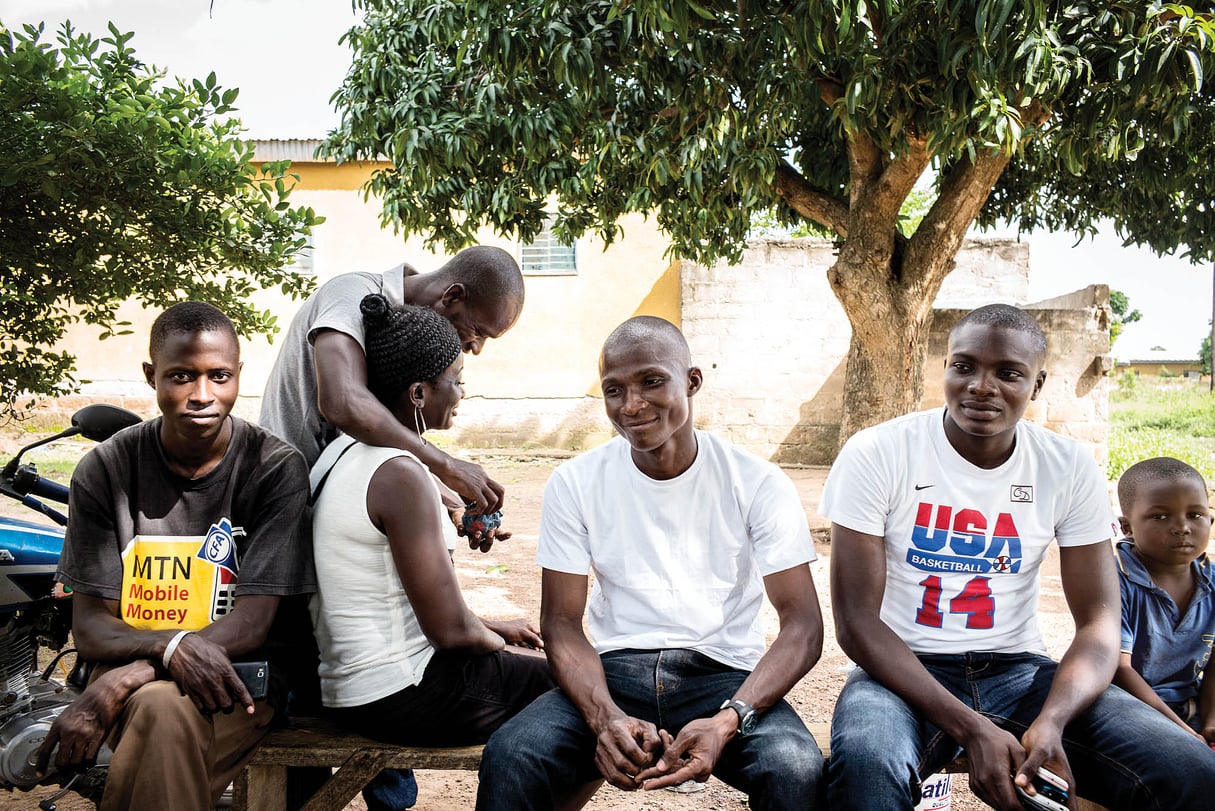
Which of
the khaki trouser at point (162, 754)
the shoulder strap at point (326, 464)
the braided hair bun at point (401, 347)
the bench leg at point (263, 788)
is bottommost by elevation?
the bench leg at point (263, 788)

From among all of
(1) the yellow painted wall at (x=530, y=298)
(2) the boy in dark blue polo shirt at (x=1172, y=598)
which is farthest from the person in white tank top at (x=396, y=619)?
(1) the yellow painted wall at (x=530, y=298)

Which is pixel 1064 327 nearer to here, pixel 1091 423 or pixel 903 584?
pixel 1091 423

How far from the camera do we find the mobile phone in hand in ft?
6.63

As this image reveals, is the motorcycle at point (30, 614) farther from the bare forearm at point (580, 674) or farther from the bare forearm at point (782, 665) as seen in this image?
the bare forearm at point (782, 665)

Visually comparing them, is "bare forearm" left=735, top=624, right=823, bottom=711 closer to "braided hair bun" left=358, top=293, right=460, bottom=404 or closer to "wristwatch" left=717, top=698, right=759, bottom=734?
"wristwatch" left=717, top=698, right=759, bottom=734

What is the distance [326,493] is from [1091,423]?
1044cm

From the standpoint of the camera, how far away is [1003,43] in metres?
4.11

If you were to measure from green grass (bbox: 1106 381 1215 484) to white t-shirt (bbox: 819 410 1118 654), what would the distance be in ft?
21.5

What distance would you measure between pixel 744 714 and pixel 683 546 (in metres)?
0.46

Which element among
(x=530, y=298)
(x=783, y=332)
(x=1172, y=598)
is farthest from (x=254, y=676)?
(x=530, y=298)

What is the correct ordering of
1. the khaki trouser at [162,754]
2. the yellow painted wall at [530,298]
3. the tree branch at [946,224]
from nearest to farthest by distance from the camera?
the khaki trouser at [162,754] → the tree branch at [946,224] → the yellow painted wall at [530,298]

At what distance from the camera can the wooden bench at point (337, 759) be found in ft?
7.41

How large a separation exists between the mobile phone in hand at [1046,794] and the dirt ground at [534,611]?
126cm

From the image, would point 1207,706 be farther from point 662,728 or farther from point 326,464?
point 326,464
